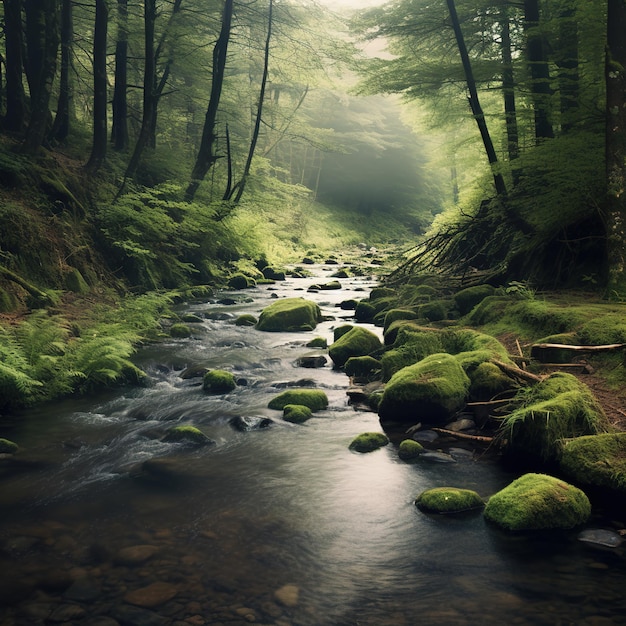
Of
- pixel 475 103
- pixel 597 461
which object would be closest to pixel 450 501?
pixel 597 461

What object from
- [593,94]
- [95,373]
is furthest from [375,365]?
[593,94]

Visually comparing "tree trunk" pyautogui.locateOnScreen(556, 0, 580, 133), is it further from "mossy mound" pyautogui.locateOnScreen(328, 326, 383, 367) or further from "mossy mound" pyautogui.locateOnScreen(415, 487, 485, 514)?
"mossy mound" pyautogui.locateOnScreen(415, 487, 485, 514)

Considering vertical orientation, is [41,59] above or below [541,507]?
above

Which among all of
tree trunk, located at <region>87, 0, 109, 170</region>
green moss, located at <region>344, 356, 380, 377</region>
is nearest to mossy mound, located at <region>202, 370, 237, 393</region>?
green moss, located at <region>344, 356, 380, 377</region>

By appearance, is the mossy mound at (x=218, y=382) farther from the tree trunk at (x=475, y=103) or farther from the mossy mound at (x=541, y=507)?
the tree trunk at (x=475, y=103)

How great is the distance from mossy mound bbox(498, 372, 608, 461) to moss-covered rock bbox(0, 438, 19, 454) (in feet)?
16.6

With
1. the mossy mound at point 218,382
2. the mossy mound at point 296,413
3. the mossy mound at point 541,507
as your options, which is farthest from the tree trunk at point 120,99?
the mossy mound at point 541,507

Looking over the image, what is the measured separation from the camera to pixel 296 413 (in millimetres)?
7039

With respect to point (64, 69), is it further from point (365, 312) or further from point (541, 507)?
point (541, 507)

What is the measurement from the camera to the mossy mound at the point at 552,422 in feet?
16.7

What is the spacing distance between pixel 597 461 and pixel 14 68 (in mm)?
14002

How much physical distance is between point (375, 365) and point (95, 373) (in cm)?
428

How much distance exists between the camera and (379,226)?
46594 millimetres

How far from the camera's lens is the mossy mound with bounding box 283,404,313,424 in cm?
701
